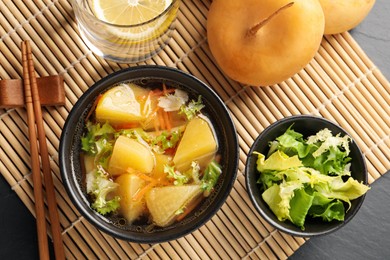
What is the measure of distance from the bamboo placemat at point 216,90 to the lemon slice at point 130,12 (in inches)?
6.0

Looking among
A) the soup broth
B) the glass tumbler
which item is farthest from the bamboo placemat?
the soup broth

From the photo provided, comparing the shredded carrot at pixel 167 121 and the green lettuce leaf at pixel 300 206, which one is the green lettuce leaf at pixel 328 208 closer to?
the green lettuce leaf at pixel 300 206

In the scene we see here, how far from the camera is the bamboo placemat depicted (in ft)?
5.90

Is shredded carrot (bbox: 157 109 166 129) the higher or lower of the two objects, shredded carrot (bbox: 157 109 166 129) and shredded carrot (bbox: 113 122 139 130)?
the lower

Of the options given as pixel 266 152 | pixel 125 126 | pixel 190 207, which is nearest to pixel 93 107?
pixel 125 126

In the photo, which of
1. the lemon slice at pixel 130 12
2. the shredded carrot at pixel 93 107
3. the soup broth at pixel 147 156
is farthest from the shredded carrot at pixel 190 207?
the lemon slice at pixel 130 12

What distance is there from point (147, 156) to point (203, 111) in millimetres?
198

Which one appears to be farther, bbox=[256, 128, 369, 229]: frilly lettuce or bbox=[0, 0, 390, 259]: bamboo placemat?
bbox=[0, 0, 390, 259]: bamboo placemat

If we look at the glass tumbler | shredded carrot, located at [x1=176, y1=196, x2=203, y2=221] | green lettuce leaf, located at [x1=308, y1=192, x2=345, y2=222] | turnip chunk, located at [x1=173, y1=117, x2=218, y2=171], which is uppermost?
the glass tumbler

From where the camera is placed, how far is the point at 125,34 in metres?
1.66

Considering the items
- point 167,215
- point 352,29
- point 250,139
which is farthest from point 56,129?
point 352,29

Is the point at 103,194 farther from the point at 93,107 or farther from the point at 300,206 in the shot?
the point at 300,206

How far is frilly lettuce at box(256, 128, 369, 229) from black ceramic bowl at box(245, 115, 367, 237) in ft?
0.05

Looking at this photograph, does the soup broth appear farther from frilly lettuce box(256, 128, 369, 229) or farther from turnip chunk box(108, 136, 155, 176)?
frilly lettuce box(256, 128, 369, 229)
